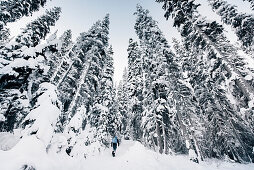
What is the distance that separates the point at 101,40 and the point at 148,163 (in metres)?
17.9

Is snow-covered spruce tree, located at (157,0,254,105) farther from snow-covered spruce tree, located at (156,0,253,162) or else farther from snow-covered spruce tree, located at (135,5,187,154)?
snow-covered spruce tree, located at (135,5,187,154)

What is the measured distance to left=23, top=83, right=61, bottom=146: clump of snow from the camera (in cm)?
493

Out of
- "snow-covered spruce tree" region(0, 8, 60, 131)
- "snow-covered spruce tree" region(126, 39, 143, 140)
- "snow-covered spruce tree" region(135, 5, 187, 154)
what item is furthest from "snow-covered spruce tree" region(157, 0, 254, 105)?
"snow-covered spruce tree" region(0, 8, 60, 131)

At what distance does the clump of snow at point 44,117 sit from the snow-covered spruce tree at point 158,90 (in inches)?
512

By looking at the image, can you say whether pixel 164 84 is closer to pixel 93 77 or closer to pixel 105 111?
pixel 105 111

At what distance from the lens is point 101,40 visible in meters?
21.7

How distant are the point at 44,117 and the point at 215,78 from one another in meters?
15.9

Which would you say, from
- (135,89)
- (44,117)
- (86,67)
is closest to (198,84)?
(135,89)

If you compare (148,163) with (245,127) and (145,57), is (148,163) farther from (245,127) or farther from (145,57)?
(245,127)

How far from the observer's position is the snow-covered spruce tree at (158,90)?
17.1 meters

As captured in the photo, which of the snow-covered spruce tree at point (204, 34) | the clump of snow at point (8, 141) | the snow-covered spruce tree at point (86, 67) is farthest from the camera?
the snow-covered spruce tree at point (86, 67)

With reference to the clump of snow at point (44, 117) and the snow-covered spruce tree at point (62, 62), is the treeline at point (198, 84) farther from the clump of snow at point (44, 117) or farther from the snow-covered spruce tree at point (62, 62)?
the clump of snow at point (44, 117)

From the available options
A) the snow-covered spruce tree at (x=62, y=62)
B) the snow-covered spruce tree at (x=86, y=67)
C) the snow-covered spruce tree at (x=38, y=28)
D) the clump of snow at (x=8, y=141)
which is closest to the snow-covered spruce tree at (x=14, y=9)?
the snow-covered spruce tree at (x=38, y=28)

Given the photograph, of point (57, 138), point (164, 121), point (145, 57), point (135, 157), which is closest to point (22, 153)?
point (57, 138)
